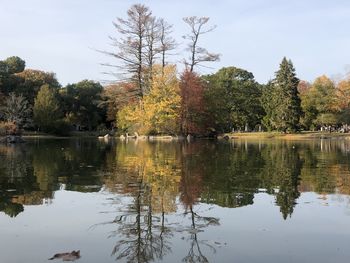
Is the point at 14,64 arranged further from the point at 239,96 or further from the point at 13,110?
the point at 239,96

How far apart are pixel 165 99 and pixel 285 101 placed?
24120mm

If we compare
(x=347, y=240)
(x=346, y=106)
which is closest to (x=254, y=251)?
(x=347, y=240)

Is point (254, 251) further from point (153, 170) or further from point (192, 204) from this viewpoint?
point (153, 170)

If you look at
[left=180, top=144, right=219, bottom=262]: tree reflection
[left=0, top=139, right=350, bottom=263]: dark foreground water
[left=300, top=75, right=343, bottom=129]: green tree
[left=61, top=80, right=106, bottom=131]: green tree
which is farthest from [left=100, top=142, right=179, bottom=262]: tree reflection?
[left=61, top=80, right=106, bottom=131]: green tree

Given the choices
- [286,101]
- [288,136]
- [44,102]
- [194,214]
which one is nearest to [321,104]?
[286,101]

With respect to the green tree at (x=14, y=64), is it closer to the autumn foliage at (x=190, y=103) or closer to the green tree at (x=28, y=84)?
the green tree at (x=28, y=84)

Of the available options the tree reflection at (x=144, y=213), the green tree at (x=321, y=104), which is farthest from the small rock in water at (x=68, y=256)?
the green tree at (x=321, y=104)

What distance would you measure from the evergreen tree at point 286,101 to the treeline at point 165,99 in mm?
151

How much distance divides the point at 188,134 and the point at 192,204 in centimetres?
4628

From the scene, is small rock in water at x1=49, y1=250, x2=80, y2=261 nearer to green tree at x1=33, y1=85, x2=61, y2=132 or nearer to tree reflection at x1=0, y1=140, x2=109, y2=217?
tree reflection at x1=0, y1=140, x2=109, y2=217

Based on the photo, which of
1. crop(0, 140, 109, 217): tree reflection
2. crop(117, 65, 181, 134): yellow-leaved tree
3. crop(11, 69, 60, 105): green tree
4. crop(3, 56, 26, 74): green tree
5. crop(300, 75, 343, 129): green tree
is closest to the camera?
crop(0, 140, 109, 217): tree reflection

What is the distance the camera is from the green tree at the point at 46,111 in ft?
229

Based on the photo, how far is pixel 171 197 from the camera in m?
10.7

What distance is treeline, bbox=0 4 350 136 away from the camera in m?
54.5
